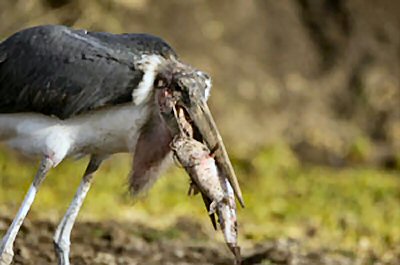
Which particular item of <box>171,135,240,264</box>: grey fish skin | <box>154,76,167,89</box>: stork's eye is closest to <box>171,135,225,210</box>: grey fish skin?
<box>171,135,240,264</box>: grey fish skin

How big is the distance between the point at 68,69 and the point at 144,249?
2.17 m

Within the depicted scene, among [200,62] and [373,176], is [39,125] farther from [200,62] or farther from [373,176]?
[200,62]

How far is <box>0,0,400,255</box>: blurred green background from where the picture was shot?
10.3m

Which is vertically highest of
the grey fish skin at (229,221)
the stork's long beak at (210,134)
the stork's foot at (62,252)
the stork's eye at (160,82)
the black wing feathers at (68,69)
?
the black wing feathers at (68,69)

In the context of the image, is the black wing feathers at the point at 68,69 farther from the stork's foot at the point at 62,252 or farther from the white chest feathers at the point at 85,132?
the stork's foot at the point at 62,252

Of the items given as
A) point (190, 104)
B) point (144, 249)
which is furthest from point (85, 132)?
point (144, 249)

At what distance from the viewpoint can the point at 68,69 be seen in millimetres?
6027

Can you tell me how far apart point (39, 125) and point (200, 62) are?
7606mm

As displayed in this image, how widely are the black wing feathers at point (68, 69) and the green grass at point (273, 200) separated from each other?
9.28ft

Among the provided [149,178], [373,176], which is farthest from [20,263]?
[373,176]

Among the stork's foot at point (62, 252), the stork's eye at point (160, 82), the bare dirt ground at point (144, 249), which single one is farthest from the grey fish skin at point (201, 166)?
the bare dirt ground at point (144, 249)

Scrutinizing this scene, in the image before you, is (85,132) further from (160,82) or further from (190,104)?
(190,104)

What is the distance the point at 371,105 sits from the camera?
46.1 feet

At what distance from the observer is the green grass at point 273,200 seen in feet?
30.3
